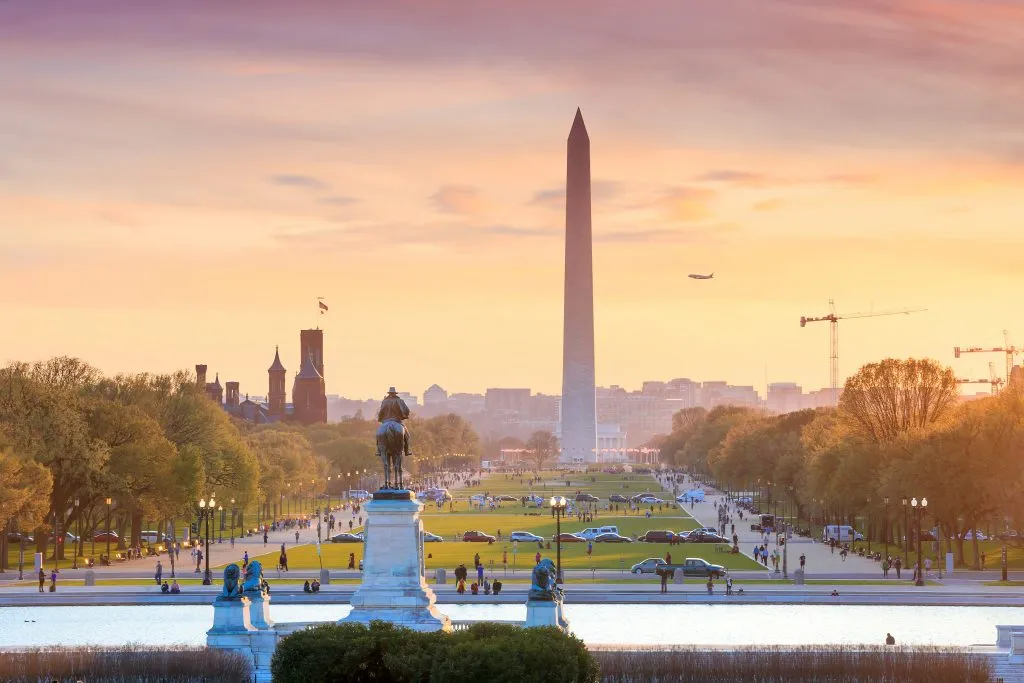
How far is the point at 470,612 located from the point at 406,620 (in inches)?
628

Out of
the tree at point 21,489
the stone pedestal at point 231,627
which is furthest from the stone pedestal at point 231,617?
the tree at point 21,489

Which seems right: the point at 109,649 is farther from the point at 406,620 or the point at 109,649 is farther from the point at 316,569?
the point at 316,569

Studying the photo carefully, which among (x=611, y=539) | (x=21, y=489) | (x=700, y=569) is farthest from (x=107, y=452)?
(x=700, y=569)

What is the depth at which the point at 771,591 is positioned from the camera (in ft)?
222

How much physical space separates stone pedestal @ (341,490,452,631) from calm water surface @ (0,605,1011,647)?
700 centimetres

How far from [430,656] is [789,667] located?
39.9ft

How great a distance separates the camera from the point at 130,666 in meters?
43.1

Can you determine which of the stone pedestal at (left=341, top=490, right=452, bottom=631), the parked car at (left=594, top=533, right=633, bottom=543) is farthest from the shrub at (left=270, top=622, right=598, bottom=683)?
the parked car at (left=594, top=533, right=633, bottom=543)

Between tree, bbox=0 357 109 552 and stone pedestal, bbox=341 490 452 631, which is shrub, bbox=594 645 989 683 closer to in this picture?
stone pedestal, bbox=341 490 452 631

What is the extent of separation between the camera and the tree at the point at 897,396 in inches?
4232

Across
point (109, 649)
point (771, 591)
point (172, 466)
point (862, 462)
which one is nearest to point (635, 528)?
point (862, 462)

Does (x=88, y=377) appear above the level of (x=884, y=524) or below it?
above

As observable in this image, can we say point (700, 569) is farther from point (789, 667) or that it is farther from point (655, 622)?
point (789, 667)

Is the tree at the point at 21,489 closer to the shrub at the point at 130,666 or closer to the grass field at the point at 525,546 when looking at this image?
the grass field at the point at 525,546
